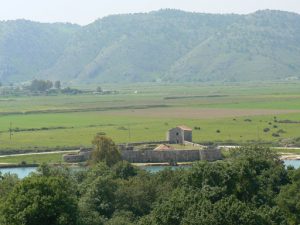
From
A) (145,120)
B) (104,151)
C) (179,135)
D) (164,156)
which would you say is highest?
(104,151)

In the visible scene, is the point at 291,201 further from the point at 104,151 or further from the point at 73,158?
the point at 73,158

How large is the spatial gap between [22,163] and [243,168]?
142 ft

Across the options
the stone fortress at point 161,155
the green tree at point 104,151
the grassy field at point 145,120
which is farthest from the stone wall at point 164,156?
the green tree at point 104,151

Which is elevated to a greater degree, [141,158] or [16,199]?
[16,199]

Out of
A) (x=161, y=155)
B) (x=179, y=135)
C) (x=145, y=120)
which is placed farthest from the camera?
(x=145, y=120)

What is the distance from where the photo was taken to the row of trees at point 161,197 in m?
31.4

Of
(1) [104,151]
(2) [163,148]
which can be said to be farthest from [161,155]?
(1) [104,151]

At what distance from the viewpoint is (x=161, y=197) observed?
42.2 meters

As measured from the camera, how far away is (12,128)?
114000mm

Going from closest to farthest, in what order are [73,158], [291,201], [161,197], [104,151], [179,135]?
[291,201] → [161,197] → [104,151] → [73,158] → [179,135]

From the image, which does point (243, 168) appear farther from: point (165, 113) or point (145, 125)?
point (165, 113)

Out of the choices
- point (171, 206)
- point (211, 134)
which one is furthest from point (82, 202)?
point (211, 134)

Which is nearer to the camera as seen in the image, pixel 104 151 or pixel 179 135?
pixel 104 151

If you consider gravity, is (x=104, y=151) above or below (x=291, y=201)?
below
